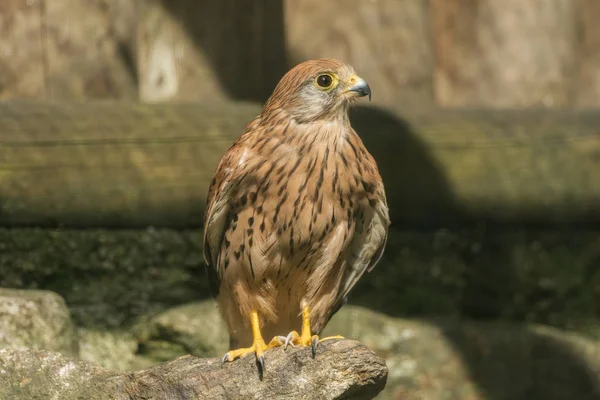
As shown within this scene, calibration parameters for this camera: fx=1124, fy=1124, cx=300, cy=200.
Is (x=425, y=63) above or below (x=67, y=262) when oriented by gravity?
above

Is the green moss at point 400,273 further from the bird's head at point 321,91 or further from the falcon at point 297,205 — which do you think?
the bird's head at point 321,91

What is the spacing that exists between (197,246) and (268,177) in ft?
4.43

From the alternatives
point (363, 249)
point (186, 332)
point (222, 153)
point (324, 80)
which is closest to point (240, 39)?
point (222, 153)

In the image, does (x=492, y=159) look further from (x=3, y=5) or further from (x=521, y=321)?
(x=3, y=5)

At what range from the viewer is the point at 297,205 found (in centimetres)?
378

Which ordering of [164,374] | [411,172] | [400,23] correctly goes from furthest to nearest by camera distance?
[400,23]
[411,172]
[164,374]

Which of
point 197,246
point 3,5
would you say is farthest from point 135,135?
point 3,5

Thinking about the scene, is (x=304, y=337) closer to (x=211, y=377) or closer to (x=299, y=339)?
(x=299, y=339)

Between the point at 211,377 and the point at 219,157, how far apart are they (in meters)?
1.88

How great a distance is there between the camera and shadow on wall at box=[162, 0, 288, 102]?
223 inches

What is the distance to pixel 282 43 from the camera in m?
5.87

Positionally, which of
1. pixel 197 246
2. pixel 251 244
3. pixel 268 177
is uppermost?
pixel 268 177

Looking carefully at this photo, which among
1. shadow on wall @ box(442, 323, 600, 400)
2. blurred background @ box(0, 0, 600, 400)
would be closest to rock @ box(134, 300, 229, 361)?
blurred background @ box(0, 0, 600, 400)

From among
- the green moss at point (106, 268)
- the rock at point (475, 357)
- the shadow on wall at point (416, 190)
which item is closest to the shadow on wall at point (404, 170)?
the shadow on wall at point (416, 190)
